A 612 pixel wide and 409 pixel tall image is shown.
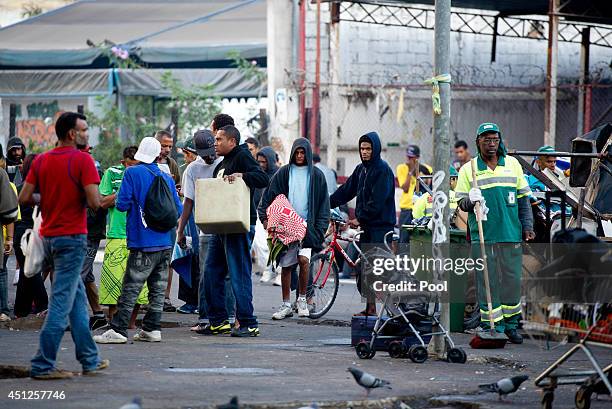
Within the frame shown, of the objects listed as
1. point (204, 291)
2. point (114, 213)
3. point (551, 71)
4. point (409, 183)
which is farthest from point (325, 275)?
point (551, 71)

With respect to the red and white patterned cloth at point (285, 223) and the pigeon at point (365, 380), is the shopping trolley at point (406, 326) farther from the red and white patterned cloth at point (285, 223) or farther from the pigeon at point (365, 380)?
the red and white patterned cloth at point (285, 223)

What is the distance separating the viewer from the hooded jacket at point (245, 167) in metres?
11.6

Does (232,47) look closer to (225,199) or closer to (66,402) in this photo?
(225,199)

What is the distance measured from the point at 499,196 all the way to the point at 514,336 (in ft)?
4.44

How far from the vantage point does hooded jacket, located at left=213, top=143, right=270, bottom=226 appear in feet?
38.2

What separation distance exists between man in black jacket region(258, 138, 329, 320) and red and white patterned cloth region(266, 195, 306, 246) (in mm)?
120

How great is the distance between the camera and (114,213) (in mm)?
12258

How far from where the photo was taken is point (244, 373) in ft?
30.0

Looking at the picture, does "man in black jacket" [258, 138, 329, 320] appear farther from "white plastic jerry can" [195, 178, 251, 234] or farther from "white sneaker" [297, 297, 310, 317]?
"white plastic jerry can" [195, 178, 251, 234]

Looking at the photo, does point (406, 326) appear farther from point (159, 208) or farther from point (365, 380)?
point (365, 380)

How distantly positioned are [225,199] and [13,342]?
7.65ft

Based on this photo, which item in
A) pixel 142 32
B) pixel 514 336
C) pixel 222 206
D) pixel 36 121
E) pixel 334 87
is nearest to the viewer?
pixel 222 206

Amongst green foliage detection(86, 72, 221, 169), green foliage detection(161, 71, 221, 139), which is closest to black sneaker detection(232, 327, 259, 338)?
green foliage detection(86, 72, 221, 169)

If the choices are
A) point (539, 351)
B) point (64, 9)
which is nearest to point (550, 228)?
point (539, 351)
